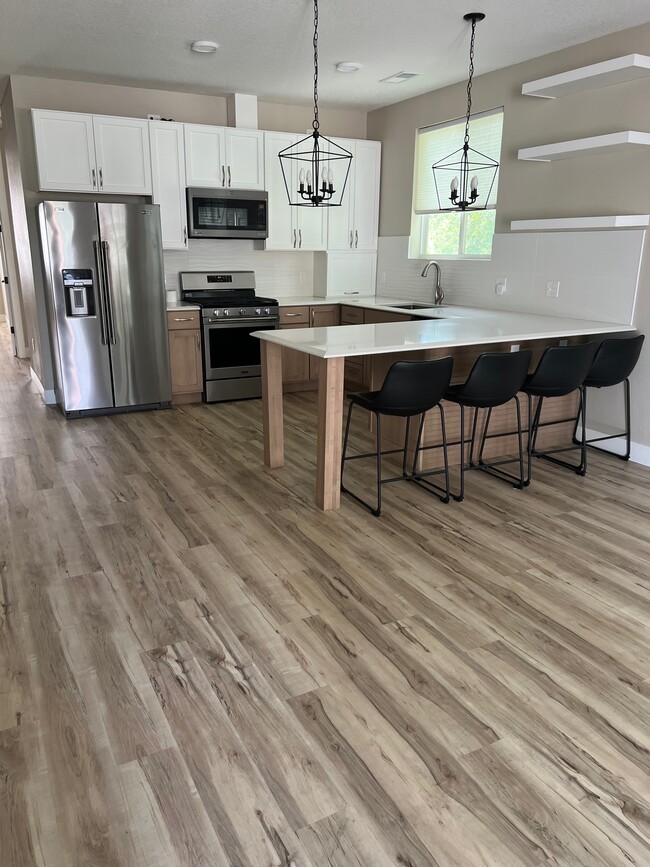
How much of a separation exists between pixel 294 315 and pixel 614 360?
300 centimetres

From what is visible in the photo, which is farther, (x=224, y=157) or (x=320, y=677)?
(x=224, y=157)

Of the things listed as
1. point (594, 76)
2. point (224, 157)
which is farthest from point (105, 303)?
point (594, 76)

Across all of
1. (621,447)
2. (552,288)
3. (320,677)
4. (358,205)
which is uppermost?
(358,205)

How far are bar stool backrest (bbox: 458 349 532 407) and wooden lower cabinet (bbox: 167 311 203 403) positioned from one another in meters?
2.81

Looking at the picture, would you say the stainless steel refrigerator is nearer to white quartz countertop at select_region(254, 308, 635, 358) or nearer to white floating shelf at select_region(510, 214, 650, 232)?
white quartz countertop at select_region(254, 308, 635, 358)

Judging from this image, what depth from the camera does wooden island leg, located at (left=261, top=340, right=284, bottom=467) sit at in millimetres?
3818

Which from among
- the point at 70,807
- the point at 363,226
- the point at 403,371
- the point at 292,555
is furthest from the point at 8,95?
the point at 70,807

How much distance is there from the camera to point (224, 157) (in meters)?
5.60

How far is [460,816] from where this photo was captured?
1.62 metres

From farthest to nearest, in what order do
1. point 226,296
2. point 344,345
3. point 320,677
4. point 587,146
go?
point 226,296, point 587,146, point 344,345, point 320,677

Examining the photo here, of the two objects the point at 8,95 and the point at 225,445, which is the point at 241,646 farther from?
the point at 8,95

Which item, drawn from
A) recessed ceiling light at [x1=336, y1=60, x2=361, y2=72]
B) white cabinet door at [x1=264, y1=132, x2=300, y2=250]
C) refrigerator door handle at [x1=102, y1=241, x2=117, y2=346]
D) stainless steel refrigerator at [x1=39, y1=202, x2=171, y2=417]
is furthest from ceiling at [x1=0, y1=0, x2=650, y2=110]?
refrigerator door handle at [x1=102, y1=241, x2=117, y2=346]

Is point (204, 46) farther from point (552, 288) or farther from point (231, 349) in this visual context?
point (552, 288)

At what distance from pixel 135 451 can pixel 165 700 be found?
2.64 metres
